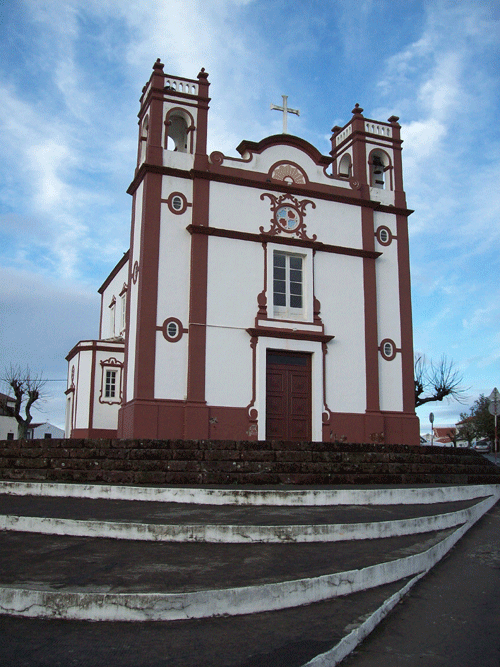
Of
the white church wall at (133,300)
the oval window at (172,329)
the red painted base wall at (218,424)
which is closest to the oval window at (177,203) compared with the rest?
the white church wall at (133,300)

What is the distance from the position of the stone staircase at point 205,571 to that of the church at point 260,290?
24.1 feet

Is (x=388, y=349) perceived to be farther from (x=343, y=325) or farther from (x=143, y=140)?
(x=143, y=140)

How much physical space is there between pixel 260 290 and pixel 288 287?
3.07 ft

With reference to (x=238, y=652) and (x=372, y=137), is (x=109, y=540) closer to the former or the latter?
(x=238, y=652)

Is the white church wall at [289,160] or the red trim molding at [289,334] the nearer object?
the red trim molding at [289,334]

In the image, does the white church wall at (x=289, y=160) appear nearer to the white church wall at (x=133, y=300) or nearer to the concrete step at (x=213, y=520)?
the white church wall at (x=133, y=300)

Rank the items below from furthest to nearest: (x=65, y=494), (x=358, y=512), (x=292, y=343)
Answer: (x=292, y=343)
(x=65, y=494)
(x=358, y=512)

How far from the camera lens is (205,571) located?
5.09 m

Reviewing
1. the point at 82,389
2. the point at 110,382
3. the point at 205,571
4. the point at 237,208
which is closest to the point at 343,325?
the point at 237,208

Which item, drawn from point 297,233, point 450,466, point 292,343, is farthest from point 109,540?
point 297,233

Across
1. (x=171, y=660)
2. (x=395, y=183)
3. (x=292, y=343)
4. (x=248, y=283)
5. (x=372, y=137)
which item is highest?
(x=372, y=137)

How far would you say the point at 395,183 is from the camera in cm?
1972

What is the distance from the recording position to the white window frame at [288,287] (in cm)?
1725

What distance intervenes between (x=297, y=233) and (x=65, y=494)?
11077mm
